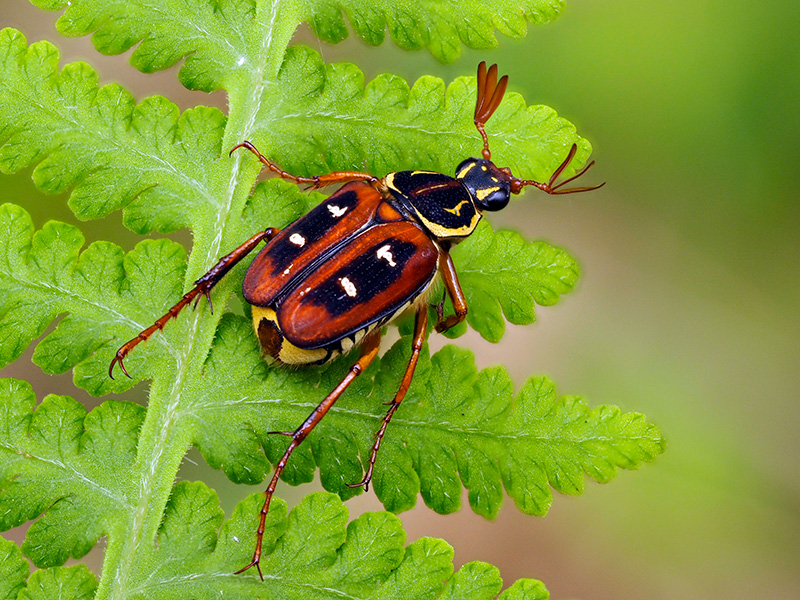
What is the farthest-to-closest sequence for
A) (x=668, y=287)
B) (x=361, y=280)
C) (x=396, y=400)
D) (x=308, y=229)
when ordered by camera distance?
1. (x=668, y=287)
2. (x=361, y=280)
3. (x=308, y=229)
4. (x=396, y=400)

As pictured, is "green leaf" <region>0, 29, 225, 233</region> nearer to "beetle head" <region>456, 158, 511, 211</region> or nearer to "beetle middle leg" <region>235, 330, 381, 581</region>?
"beetle middle leg" <region>235, 330, 381, 581</region>

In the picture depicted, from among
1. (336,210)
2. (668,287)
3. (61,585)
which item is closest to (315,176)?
(336,210)

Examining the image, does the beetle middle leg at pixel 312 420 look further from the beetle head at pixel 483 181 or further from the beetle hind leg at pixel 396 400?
the beetle head at pixel 483 181

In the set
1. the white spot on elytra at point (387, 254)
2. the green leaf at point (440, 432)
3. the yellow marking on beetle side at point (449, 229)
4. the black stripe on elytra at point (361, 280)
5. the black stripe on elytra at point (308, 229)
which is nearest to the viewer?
the green leaf at point (440, 432)

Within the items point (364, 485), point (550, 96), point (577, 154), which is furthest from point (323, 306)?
point (550, 96)

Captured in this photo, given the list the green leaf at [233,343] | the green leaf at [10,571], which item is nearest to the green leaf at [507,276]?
the green leaf at [233,343]

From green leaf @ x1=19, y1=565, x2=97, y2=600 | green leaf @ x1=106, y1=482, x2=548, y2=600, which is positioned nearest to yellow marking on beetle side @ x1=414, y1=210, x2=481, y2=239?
green leaf @ x1=106, y1=482, x2=548, y2=600

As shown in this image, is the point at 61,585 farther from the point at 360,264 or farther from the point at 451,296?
the point at 451,296
